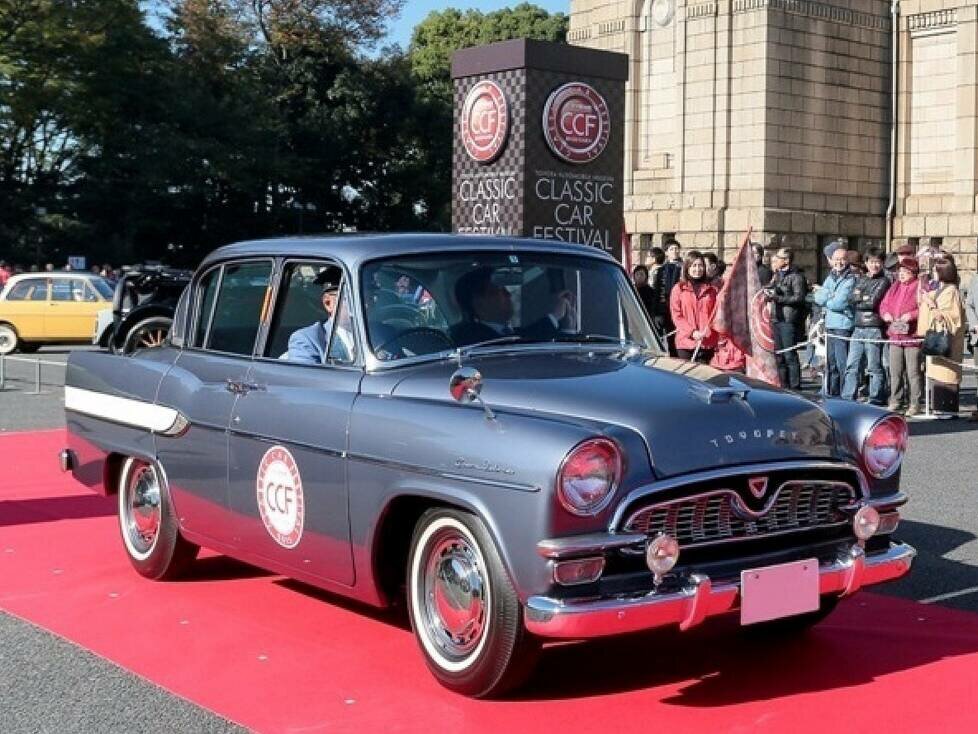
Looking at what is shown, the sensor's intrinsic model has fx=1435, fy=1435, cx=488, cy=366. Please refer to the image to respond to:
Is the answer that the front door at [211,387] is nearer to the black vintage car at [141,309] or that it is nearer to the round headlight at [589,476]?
the round headlight at [589,476]

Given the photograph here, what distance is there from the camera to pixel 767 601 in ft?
16.5

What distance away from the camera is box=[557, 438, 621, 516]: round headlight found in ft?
15.6

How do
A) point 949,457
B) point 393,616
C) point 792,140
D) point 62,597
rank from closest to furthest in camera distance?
point 393,616 → point 62,597 → point 949,457 → point 792,140

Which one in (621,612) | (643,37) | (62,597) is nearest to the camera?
(621,612)

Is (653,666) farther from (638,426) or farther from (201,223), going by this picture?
(201,223)

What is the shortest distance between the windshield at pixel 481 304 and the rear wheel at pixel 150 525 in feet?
5.69

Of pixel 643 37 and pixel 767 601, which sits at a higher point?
pixel 643 37

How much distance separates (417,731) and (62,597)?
2.77 metres

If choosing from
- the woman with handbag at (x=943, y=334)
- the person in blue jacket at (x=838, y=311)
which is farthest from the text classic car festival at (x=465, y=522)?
the person in blue jacket at (x=838, y=311)

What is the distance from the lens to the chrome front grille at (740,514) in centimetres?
492

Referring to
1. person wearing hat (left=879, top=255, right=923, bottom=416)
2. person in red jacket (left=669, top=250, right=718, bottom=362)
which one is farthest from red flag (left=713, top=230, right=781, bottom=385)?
person wearing hat (left=879, top=255, right=923, bottom=416)

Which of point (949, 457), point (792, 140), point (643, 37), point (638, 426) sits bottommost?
point (949, 457)

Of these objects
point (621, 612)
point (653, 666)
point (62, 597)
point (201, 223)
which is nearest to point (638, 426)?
point (621, 612)

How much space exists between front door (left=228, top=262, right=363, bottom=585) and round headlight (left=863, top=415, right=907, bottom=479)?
80.6 inches
